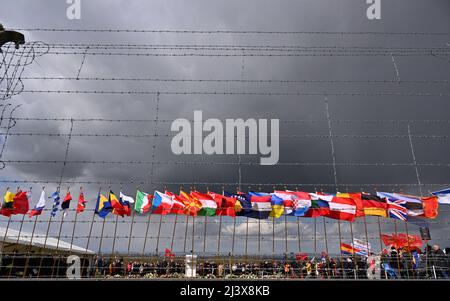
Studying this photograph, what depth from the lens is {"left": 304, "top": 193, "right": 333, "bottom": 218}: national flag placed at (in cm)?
1548

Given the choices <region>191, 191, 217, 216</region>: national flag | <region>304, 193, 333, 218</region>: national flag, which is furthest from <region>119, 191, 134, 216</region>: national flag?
<region>304, 193, 333, 218</region>: national flag

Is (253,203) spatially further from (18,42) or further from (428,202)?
(18,42)

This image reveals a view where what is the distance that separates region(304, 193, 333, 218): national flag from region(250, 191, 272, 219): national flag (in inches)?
75.5

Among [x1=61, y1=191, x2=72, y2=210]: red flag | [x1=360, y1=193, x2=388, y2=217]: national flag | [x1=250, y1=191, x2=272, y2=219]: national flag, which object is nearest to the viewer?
[x1=360, y1=193, x2=388, y2=217]: national flag

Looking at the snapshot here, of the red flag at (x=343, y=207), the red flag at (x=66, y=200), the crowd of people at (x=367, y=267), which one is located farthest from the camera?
the red flag at (x=66, y=200)

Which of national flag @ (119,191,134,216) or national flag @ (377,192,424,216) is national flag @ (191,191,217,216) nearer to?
national flag @ (119,191,134,216)

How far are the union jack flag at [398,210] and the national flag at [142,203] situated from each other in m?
11.3

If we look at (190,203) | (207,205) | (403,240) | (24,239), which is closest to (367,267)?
(207,205)

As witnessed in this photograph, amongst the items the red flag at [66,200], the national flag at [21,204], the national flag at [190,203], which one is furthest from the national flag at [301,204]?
the national flag at [21,204]

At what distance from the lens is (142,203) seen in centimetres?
1666

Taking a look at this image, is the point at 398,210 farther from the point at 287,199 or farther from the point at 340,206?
the point at 287,199

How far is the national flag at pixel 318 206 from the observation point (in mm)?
15477

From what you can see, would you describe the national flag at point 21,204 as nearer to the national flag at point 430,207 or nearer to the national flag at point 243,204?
the national flag at point 243,204
